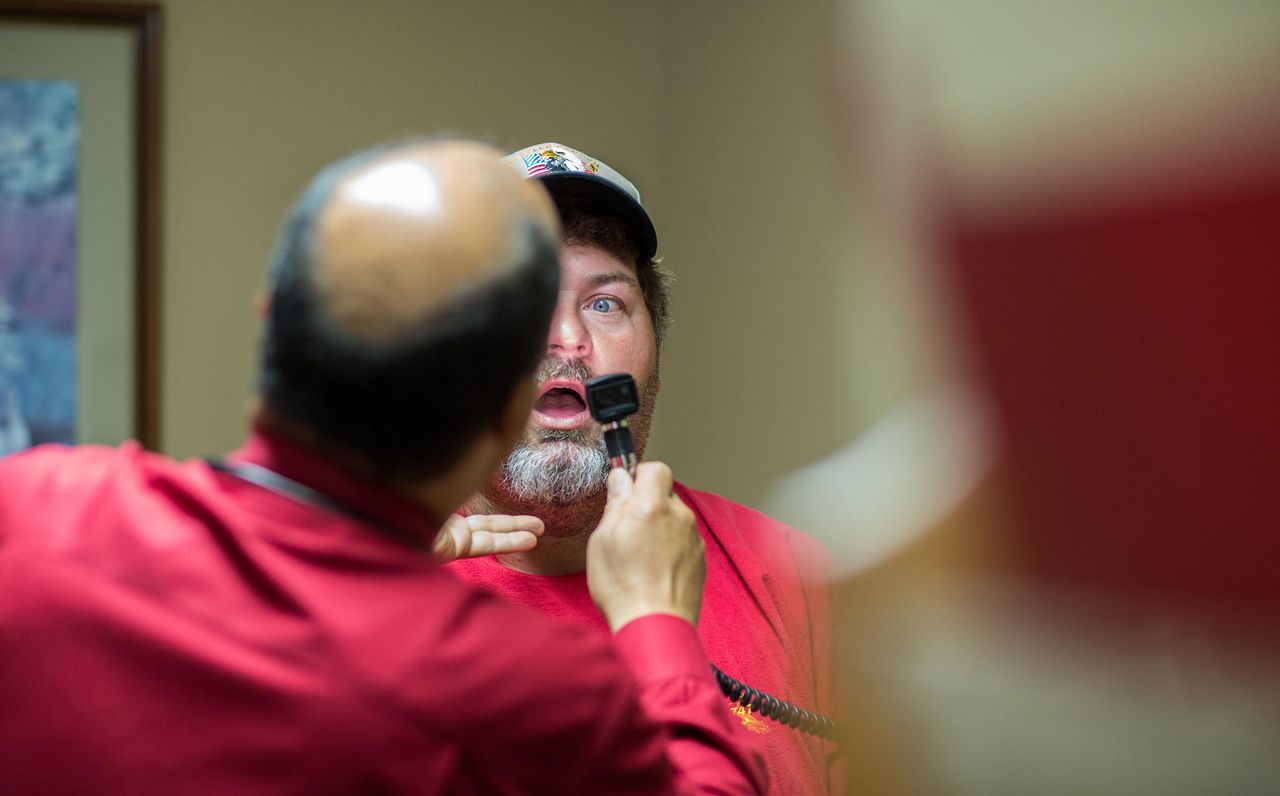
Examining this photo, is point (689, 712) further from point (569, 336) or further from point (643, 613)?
point (569, 336)

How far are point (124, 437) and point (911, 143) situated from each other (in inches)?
72.9

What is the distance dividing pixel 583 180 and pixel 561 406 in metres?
0.27

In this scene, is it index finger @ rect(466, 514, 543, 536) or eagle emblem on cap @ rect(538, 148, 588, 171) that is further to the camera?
eagle emblem on cap @ rect(538, 148, 588, 171)

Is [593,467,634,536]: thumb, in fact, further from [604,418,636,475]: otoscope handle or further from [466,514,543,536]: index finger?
[466,514,543,536]: index finger

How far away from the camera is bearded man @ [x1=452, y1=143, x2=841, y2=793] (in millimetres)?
1232

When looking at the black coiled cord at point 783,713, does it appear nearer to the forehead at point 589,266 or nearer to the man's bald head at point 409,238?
the forehead at point 589,266

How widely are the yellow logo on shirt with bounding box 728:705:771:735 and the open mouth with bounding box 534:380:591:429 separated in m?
0.39

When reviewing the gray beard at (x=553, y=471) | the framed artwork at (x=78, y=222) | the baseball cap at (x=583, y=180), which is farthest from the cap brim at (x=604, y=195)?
the framed artwork at (x=78, y=222)

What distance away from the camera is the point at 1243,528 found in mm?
500

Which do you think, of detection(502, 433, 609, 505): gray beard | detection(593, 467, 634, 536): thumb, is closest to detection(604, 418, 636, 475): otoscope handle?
detection(593, 467, 634, 536): thumb

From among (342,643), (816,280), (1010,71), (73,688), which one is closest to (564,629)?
(342,643)

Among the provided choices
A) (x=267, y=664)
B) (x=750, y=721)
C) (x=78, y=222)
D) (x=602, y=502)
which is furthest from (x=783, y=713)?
(x=78, y=222)

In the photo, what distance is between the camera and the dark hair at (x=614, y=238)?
1.35 m

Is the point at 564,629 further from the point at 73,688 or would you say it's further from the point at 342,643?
the point at 73,688
